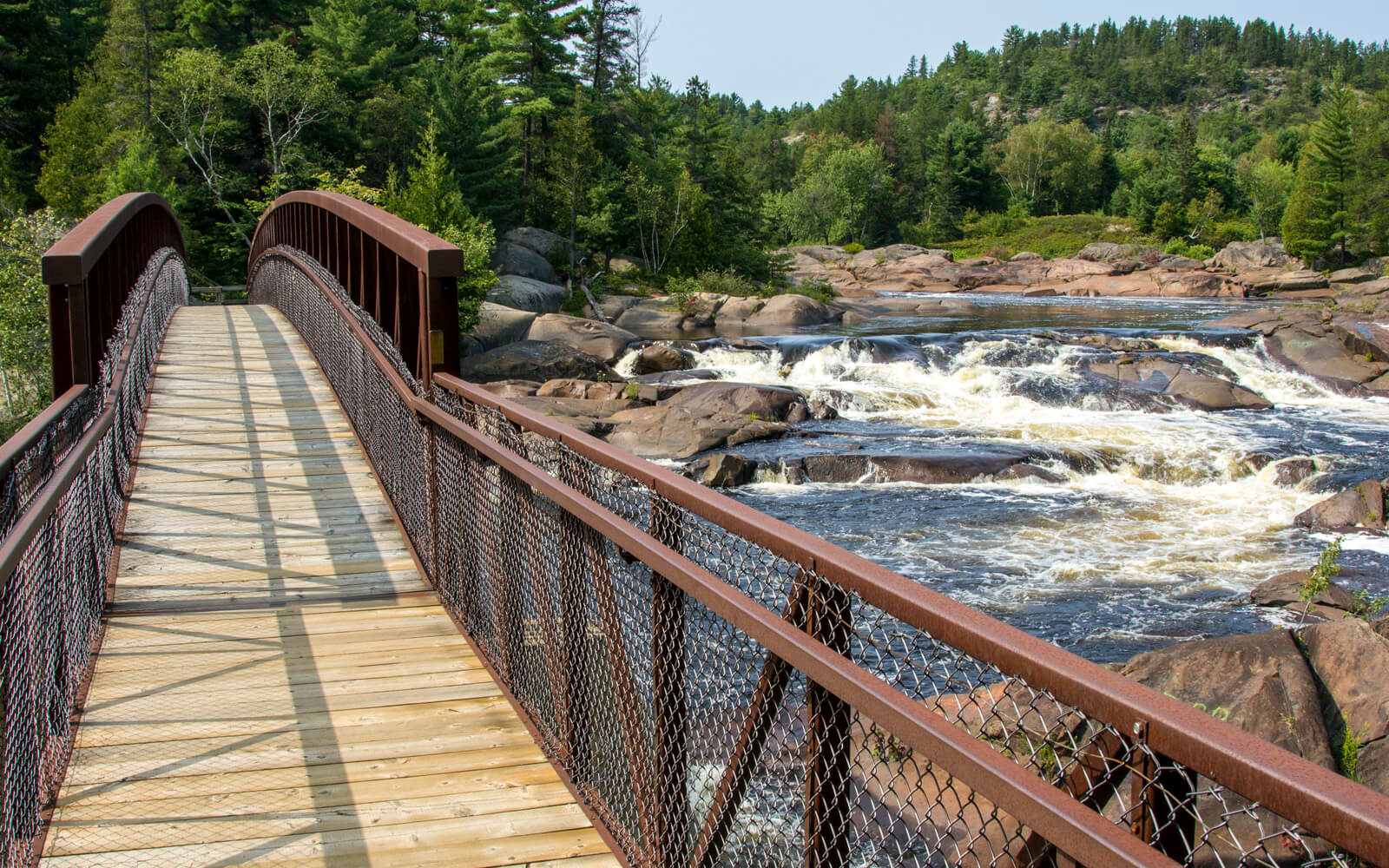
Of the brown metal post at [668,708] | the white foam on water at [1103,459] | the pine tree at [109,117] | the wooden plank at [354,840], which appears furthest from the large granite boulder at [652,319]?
the brown metal post at [668,708]

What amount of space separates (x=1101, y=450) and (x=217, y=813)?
50.0 feet

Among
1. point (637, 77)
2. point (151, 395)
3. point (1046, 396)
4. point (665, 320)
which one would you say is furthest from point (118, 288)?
point (637, 77)

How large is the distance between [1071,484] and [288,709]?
43.3 ft

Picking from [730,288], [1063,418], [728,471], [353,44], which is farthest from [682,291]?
[728,471]

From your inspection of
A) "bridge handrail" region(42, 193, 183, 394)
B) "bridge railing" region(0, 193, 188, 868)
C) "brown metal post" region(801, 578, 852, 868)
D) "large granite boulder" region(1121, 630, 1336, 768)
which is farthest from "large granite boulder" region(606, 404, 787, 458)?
"brown metal post" region(801, 578, 852, 868)

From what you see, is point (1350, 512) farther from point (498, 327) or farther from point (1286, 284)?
point (1286, 284)

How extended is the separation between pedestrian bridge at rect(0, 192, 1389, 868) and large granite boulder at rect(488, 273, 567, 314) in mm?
27274

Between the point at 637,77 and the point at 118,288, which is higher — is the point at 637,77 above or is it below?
above

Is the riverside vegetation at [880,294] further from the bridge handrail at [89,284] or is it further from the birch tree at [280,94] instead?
the bridge handrail at [89,284]

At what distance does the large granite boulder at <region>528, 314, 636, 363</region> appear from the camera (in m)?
28.1

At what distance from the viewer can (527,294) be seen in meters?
35.9

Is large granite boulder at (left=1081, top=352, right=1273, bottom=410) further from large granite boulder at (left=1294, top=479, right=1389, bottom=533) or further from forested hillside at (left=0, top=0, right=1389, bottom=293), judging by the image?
forested hillside at (left=0, top=0, right=1389, bottom=293)

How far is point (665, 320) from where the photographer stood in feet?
118

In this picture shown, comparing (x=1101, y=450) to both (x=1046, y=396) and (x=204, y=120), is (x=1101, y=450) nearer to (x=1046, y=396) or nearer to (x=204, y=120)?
(x=1046, y=396)
